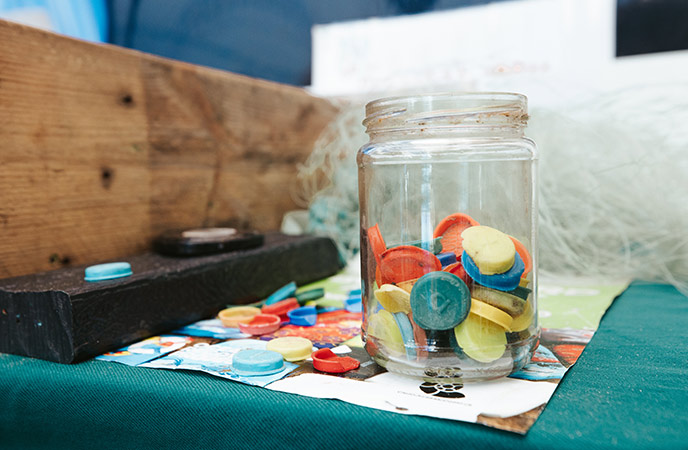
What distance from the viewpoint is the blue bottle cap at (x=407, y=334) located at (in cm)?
42

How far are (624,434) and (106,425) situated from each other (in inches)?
15.6

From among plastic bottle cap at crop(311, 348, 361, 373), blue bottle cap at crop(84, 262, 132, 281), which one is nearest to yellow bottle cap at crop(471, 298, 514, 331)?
plastic bottle cap at crop(311, 348, 361, 373)

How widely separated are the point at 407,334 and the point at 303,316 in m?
0.23

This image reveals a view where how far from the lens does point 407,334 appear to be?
421 mm

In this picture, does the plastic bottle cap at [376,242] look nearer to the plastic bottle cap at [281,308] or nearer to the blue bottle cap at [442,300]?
the blue bottle cap at [442,300]

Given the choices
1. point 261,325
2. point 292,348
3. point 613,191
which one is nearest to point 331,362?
point 292,348

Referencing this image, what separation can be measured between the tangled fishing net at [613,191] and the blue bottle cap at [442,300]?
0.50 m

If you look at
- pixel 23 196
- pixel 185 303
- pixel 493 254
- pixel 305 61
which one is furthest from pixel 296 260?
pixel 305 61

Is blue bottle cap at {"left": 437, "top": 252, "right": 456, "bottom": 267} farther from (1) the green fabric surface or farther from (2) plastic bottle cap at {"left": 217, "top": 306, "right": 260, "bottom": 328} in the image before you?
(2) plastic bottle cap at {"left": 217, "top": 306, "right": 260, "bottom": 328}

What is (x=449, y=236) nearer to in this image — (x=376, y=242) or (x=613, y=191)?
(x=376, y=242)

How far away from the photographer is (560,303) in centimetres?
71

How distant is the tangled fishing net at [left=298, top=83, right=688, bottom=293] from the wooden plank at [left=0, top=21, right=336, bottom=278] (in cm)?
24

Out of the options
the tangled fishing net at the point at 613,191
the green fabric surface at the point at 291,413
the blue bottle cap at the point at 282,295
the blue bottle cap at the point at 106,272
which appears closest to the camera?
the green fabric surface at the point at 291,413

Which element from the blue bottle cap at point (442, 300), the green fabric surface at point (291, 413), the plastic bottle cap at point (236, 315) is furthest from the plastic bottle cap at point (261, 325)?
the blue bottle cap at point (442, 300)
